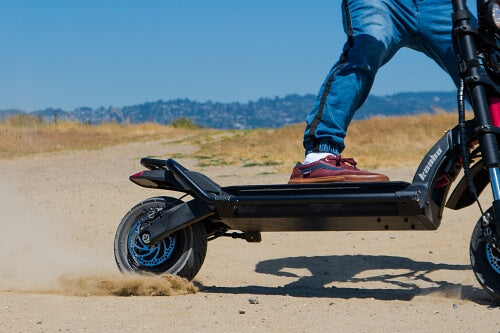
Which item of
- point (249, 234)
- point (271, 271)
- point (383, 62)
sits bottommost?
point (271, 271)

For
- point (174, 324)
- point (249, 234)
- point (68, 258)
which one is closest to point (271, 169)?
point (68, 258)

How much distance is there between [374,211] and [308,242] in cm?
268

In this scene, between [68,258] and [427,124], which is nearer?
[68,258]

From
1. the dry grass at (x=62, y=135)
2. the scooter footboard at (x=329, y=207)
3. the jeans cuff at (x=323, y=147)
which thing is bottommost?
the scooter footboard at (x=329, y=207)

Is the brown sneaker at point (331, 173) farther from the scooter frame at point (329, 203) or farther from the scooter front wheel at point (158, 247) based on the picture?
the scooter front wheel at point (158, 247)

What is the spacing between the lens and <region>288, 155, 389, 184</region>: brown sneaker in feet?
12.9

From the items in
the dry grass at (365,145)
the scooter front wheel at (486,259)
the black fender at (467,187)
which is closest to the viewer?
the scooter front wheel at (486,259)

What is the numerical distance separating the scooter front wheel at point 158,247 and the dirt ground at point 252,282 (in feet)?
0.37

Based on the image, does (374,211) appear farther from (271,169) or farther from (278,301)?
(271,169)

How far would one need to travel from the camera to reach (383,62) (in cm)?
427

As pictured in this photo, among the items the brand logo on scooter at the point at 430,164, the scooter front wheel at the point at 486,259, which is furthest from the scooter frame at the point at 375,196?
the scooter front wheel at the point at 486,259

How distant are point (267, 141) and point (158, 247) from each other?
17.1m

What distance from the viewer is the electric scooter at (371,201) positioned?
368 cm

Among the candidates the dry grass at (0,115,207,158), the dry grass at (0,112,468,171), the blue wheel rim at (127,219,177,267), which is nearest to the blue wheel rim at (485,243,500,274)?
the blue wheel rim at (127,219,177,267)
